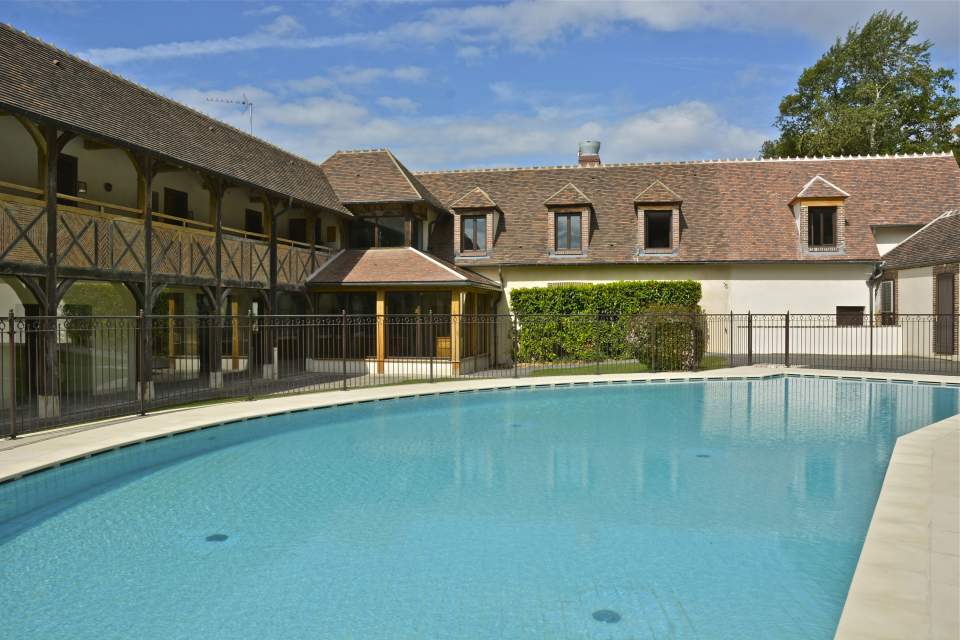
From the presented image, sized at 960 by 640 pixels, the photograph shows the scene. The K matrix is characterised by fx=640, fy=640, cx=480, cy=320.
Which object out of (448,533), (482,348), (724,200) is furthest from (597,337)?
(448,533)

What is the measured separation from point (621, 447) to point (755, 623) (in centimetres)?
647

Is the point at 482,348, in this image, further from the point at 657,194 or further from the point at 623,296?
the point at 657,194

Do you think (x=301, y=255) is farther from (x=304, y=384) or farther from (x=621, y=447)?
(x=621, y=447)

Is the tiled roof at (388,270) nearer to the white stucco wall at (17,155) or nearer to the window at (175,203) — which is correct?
the window at (175,203)

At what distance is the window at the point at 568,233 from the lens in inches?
1025

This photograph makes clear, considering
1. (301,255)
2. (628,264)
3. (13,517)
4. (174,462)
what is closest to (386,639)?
(13,517)

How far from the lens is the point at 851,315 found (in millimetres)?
25031

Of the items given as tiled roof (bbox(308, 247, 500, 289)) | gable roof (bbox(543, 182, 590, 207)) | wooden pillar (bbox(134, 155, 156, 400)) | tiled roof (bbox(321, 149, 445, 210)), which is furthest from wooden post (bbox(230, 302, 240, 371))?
gable roof (bbox(543, 182, 590, 207))

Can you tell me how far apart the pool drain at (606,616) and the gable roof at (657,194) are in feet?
72.3

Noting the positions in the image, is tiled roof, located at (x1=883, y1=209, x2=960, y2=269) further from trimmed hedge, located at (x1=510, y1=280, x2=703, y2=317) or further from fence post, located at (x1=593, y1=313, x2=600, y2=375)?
fence post, located at (x1=593, y1=313, x2=600, y2=375)

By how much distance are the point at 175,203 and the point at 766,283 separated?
2137 cm

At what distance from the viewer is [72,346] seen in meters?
17.2

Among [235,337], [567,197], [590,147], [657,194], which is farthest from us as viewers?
[590,147]

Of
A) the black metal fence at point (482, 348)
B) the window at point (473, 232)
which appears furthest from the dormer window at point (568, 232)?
the black metal fence at point (482, 348)
